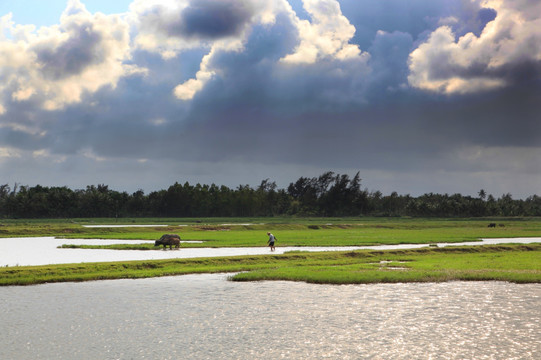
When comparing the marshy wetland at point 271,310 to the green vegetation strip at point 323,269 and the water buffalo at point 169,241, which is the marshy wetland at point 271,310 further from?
the water buffalo at point 169,241

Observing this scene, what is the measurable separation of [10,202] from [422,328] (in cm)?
17164

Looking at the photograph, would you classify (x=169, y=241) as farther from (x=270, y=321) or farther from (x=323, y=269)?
(x=270, y=321)

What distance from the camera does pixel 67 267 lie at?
31.6m

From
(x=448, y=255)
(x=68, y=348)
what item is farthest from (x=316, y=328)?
(x=448, y=255)

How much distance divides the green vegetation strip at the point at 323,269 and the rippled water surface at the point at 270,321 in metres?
2.13

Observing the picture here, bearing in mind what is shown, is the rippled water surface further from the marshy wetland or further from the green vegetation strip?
the green vegetation strip

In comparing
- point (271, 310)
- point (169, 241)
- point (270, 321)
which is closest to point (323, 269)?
point (271, 310)

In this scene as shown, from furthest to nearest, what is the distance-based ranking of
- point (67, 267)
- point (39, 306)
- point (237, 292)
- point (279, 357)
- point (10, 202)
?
point (10, 202) → point (67, 267) → point (237, 292) → point (39, 306) → point (279, 357)

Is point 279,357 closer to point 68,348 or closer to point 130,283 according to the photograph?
point 68,348

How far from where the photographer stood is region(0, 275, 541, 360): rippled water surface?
50.1 feet

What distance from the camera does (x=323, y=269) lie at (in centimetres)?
3319

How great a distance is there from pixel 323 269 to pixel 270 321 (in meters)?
14.6

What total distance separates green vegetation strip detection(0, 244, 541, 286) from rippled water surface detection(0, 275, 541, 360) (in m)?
2.13

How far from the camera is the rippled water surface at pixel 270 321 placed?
15.3 m
